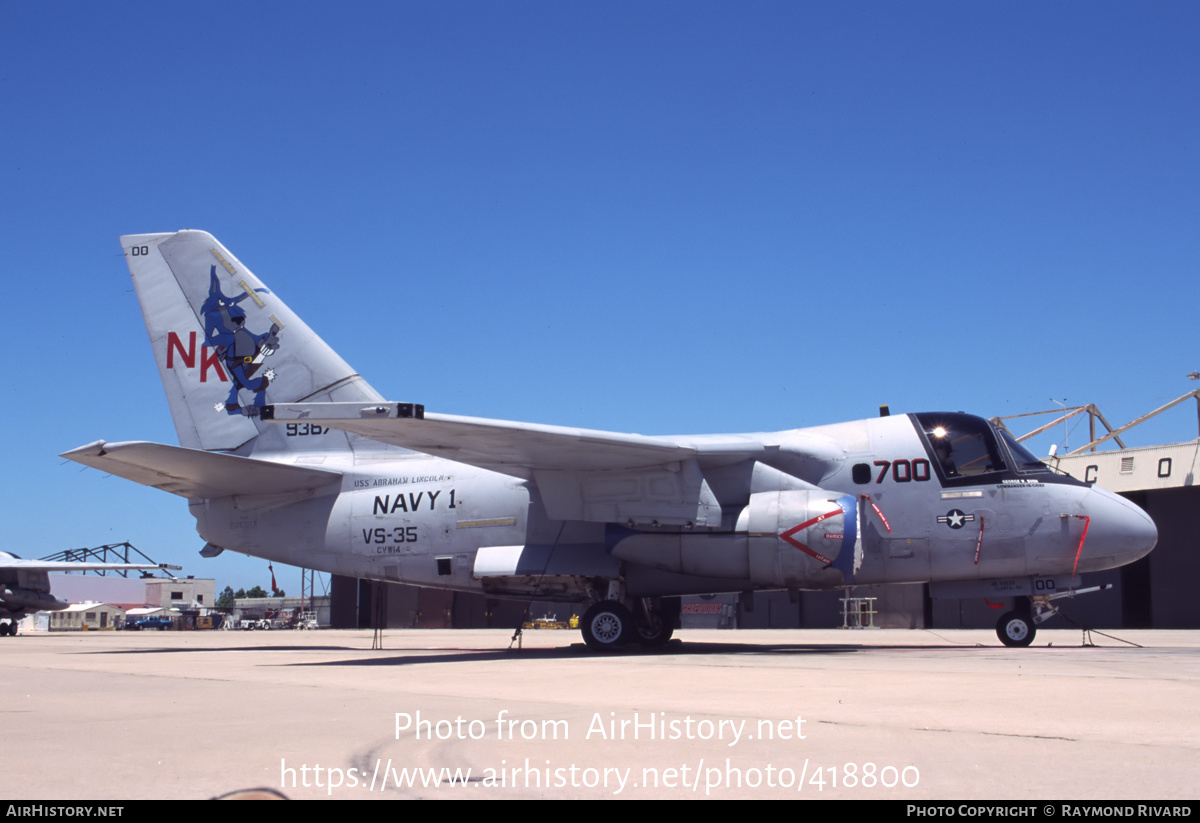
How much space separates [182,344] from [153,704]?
1181cm

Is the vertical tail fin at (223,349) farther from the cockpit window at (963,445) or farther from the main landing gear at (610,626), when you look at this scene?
the cockpit window at (963,445)

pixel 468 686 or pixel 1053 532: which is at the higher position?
pixel 1053 532

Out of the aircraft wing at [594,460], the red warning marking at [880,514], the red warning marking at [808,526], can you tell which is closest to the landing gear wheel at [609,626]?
the aircraft wing at [594,460]

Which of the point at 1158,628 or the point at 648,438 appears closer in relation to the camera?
A: the point at 648,438

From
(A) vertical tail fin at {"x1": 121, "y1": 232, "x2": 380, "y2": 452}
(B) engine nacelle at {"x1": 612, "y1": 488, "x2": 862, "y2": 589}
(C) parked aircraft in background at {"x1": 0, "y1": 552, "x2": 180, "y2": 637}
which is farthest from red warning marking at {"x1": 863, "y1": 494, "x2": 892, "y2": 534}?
(C) parked aircraft in background at {"x1": 0, "y1": 552, "x2": 180, "y2": 637}

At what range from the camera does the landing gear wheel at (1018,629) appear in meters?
14.3

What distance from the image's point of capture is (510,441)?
41.1 ft

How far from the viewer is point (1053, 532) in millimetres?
13711

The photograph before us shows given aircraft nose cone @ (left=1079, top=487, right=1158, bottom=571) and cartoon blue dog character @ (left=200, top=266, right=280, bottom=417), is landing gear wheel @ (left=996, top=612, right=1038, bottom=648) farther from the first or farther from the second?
cartoon blue dog character @ (left=200, top=266, right=280, bottom=417)

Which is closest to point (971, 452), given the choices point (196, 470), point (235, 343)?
point (196, 470)

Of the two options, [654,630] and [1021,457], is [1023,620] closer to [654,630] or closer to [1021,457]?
[1021,457]

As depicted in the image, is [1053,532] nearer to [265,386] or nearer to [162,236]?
[265,386]

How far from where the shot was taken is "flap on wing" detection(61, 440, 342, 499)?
43.1ft

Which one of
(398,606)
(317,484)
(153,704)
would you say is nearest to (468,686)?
(153,704)
